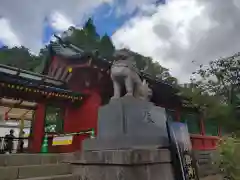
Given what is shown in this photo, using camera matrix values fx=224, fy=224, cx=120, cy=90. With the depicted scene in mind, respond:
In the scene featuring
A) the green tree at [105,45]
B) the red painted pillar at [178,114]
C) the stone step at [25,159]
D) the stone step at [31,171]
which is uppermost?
the green tree at [105,45]

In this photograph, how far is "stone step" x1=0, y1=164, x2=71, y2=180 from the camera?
460 centimetres

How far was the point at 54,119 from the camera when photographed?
1230 cm

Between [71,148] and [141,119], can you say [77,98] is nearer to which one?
[71,148]

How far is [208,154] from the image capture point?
13469 mm

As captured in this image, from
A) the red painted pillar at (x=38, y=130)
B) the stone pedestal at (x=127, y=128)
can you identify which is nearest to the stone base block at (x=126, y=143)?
the stone pedestal at (x=127, y=128)

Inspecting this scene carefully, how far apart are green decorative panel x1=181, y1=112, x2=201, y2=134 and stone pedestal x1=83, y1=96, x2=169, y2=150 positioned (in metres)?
11.8

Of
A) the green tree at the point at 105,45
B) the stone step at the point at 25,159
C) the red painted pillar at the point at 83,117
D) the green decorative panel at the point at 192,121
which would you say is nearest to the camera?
the stone step at the point at 25,159

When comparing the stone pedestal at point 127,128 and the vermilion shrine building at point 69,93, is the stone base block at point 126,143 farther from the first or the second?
the vermilion shrine building at point 69,93

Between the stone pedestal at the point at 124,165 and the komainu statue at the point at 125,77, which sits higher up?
the komainu statue at the point at 125,77

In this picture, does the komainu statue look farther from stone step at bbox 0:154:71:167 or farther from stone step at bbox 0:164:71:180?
stone step at bbox 0:154:71:167

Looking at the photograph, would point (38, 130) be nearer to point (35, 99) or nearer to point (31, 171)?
point (35, 99)

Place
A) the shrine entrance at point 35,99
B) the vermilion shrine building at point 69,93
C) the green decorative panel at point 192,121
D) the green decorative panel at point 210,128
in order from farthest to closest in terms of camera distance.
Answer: the green decorative panel at point 210,128, the green decorative panel at point 192,121, the vermilion shrine building at point 69,93, the shrine entrance at point 35,99

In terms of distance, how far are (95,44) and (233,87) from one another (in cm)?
1997

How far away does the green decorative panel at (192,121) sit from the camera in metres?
16.3
